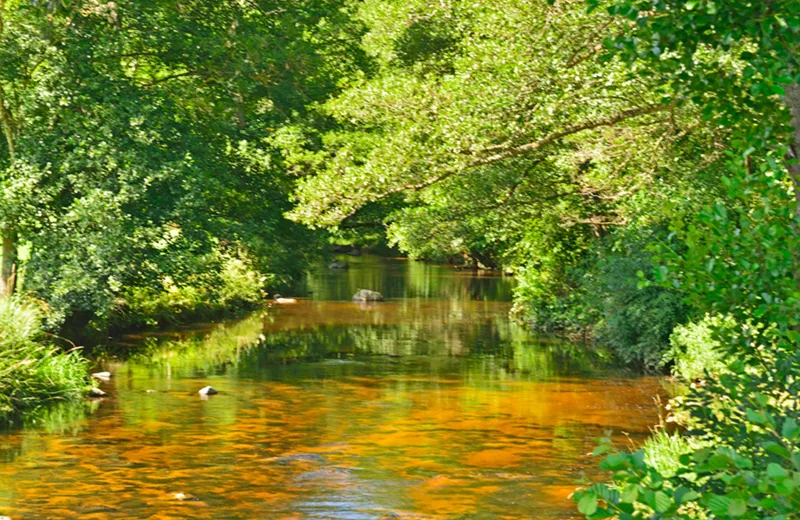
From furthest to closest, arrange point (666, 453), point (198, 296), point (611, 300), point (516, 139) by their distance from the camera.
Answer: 1. point (198, 296)
2. point (611, 300)
3. point (516, 139)
4. point (666, 453)

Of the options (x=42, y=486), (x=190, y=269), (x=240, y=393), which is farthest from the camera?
(x=190, y=269)

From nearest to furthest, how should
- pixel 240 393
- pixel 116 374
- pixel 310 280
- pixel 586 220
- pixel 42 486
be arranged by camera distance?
pixel 42 486
pixel 240 393
pixel 116 374
pixel 586 220
pixel 310 280

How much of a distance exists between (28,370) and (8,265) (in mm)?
5472

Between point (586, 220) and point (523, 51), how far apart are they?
831 centimetres

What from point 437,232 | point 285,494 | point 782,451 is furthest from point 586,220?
point 782,451

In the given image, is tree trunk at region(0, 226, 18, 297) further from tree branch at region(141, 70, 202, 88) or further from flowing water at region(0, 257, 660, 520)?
tree branch at region(141, 70, 202, 88)

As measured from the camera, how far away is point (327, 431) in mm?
15602

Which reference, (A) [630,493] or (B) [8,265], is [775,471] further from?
(B) [8,265]

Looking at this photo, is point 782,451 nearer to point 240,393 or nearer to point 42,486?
point 42,486

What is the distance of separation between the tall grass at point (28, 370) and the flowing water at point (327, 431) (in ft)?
1.93

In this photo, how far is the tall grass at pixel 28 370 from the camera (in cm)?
1644

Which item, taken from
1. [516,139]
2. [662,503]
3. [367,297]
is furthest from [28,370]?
[367,297]

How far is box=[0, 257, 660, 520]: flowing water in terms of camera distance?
11906 millimetres

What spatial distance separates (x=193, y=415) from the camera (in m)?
16.6
